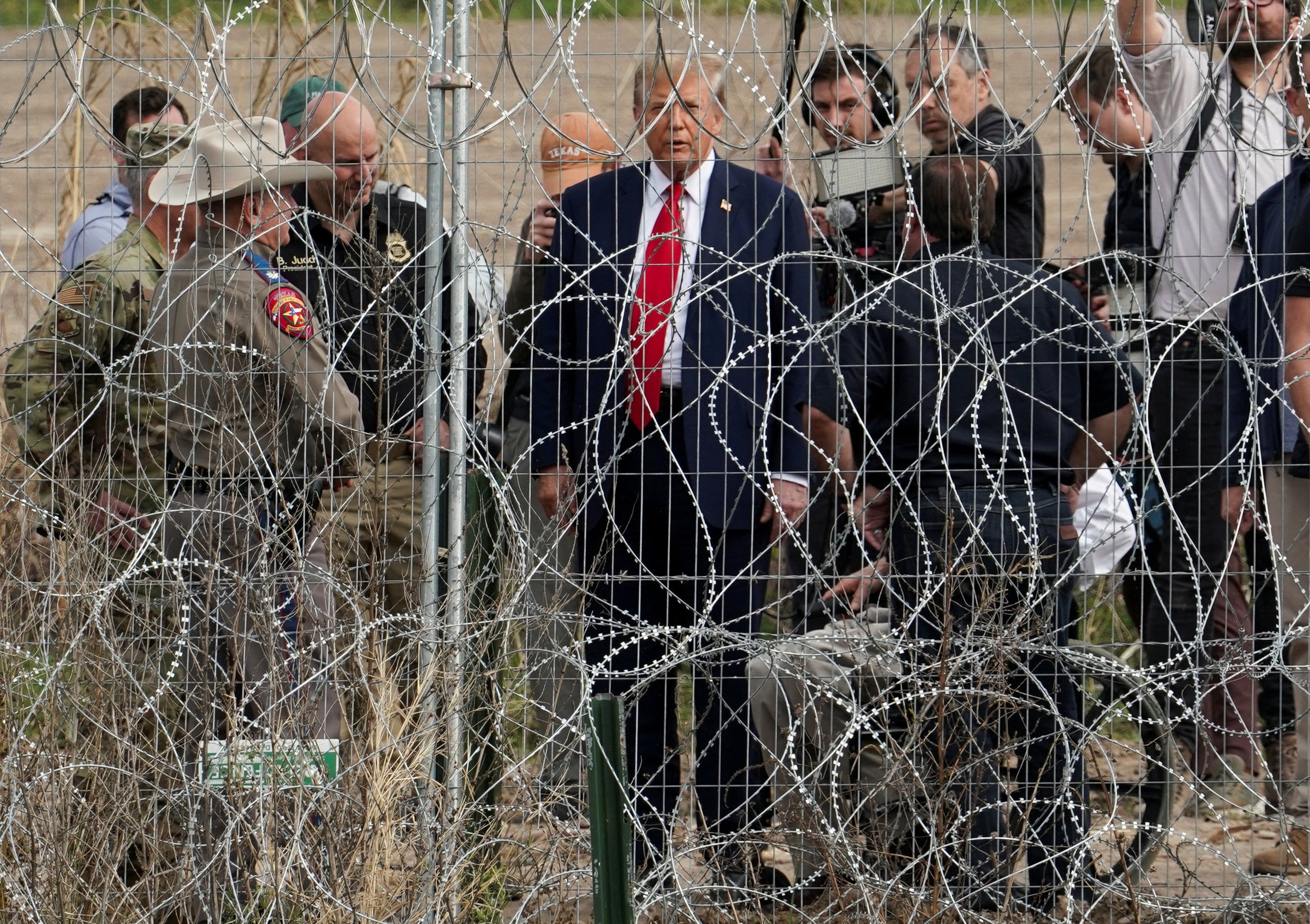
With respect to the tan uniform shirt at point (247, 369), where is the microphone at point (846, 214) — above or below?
above

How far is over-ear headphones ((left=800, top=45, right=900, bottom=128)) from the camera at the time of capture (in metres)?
4.04

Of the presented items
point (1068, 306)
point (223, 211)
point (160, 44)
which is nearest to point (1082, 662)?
point (1068, 306)

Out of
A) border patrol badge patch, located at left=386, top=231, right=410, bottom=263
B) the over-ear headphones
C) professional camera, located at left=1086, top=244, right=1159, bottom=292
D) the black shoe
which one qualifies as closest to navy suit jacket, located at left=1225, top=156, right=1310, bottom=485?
professional camera, located at left=1086, top=244, right=1159, bottom=292

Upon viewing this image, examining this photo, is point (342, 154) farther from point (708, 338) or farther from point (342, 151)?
point (708, 338)

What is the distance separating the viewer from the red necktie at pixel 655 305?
4.43 metres

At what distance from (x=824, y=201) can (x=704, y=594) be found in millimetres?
1288

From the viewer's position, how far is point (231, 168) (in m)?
4.54

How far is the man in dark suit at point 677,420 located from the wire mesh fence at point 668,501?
0.07 ft

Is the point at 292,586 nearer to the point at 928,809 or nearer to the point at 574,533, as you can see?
the point at 574,533

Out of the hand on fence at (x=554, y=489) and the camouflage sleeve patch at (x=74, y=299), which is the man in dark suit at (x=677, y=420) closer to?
the hand on fence at (x=554, y=489)

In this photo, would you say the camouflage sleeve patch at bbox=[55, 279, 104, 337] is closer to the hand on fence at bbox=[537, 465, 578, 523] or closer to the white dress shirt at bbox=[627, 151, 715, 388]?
the hand on fence at bbox=[537, 465, 578, 523]

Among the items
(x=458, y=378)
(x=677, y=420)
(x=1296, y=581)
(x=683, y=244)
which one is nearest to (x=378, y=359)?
(x=458, y=378)

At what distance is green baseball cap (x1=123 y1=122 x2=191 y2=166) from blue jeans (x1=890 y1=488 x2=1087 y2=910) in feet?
7.00

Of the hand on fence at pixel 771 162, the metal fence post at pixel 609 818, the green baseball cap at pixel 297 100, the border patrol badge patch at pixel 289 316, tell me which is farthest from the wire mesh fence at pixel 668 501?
the metal fence post at pixel 609 818
